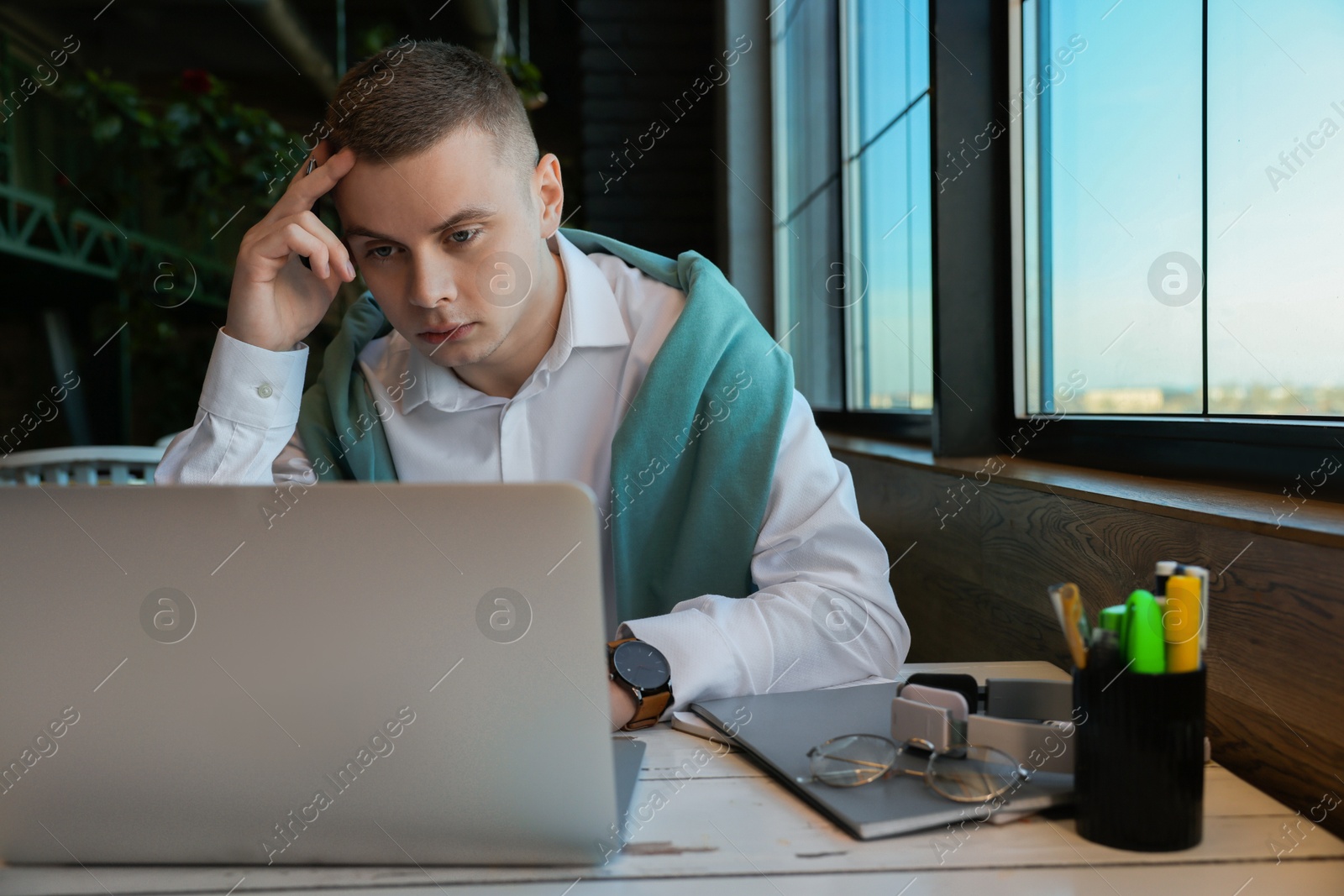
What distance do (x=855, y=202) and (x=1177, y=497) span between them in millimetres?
1949

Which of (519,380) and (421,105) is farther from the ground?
(421,105)

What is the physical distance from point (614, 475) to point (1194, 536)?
64 cm

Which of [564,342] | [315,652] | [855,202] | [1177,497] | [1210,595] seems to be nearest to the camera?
[315,652]

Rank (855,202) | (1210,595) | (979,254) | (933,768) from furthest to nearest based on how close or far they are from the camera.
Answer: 1. (855,202)
2. (979,254)
3. (1210,595)
4. (933,768)

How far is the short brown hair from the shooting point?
118cm

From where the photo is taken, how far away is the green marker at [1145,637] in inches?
23.9

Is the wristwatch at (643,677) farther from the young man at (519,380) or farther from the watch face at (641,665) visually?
the young man at (519,380)

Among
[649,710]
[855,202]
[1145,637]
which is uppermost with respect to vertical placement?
[855,202]

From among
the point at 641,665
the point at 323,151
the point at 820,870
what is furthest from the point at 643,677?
the point at 323,151

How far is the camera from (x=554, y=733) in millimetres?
575

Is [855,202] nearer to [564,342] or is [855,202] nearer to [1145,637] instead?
[564,342]

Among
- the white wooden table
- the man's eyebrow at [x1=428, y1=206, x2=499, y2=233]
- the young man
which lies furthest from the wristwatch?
the man's eyebrow at [x1=428, y1=206, x2=499, y2=233]

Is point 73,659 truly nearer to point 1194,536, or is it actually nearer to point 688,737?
point 688,737

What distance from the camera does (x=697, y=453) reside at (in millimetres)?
1250
